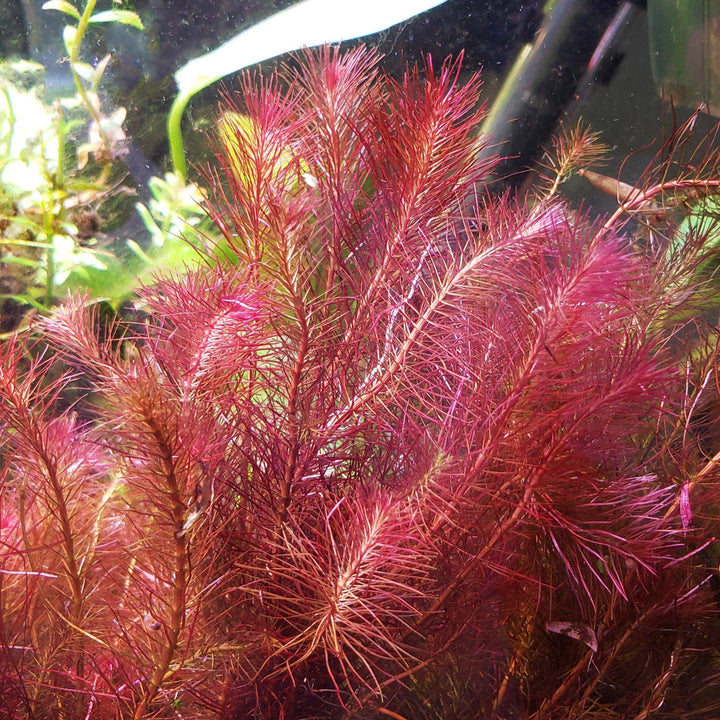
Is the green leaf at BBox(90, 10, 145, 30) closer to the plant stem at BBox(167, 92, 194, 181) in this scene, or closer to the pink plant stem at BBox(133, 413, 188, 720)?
the plant stem at BBox(167, 92, 194, 181)

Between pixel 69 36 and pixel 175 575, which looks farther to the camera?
pixel 69 36

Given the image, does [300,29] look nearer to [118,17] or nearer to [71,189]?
[118,17]

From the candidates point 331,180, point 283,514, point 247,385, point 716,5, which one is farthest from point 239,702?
point 716,5

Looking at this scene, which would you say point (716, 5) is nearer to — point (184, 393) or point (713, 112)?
point (713, 112)

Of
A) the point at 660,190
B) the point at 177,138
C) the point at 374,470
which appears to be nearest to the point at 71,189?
the point at 177,138

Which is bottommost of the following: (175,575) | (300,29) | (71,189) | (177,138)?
(175,575)

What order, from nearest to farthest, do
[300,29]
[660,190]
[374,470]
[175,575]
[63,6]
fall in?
[175,575], [374,470], [660,190], [300,29], [63,6]

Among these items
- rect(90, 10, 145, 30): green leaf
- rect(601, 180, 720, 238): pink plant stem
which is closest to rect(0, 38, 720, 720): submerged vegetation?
rect(601, 180, 720, 238): pink plant stem
